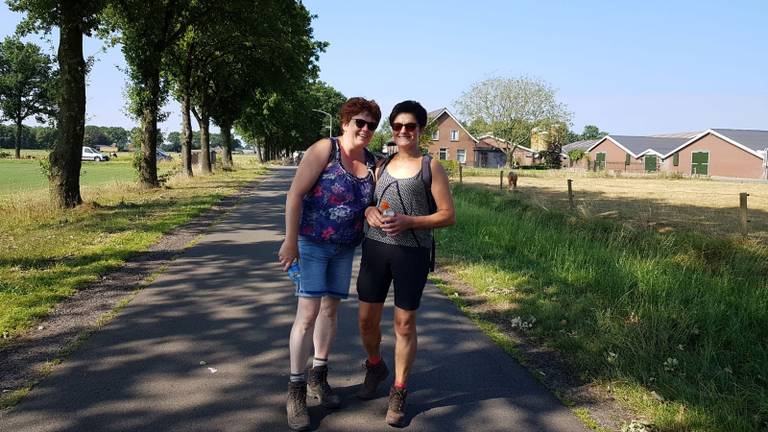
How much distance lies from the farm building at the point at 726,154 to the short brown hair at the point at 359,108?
56.0 metres

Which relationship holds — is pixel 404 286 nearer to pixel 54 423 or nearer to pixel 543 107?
pixel 54 423

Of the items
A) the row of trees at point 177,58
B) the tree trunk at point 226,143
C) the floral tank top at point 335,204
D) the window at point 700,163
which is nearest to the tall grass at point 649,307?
the floral tank top at point 335,204

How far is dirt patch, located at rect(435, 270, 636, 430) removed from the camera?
11.2 feet

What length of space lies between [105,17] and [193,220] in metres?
9.80

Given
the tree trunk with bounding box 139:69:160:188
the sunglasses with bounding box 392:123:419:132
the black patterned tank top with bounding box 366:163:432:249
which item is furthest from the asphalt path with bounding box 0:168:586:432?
the tree trunk with bounding box 139:69:160:188

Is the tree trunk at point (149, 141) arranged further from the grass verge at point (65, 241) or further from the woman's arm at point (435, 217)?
the woman's arm at point (435, 217)

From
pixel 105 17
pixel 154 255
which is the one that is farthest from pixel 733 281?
pixel 105 17

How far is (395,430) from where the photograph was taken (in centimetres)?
315

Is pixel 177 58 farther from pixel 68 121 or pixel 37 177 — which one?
pixel 68 121

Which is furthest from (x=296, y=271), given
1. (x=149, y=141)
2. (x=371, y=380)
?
(x=149, y=141)

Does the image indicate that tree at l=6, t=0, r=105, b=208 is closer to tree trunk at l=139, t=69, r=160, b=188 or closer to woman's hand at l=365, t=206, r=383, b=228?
tree trunk at l=139, t=69, r=160, b=188

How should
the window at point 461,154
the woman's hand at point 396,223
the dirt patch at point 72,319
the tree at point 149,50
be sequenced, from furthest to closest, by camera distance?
the window at point 461,154
the tree at point 149,50
the dirt patch at point 72,319
the woman's hand at point 396,223

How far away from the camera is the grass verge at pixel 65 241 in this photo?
555cm

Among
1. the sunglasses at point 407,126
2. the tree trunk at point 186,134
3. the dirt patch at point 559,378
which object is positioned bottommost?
the dirt patch at point 559,378
